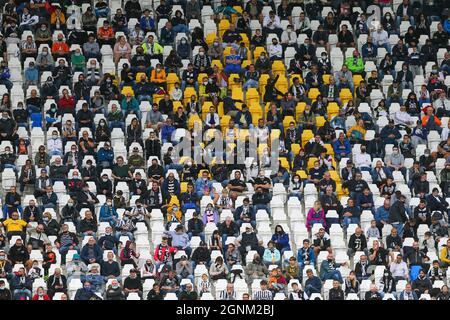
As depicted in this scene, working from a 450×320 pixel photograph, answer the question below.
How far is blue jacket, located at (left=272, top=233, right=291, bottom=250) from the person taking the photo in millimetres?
35750

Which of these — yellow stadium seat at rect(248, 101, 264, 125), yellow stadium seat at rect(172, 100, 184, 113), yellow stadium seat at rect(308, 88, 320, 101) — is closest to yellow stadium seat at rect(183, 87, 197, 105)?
yellow stadium seat at rect(172, 100, 184, 113)

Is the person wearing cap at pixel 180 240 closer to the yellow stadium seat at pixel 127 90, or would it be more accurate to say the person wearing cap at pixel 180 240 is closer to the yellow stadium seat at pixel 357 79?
the yellow stadium seat at pixel 127 90

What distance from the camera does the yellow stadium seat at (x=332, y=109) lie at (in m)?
39.6

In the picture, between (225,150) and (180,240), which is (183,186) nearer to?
(225,150)

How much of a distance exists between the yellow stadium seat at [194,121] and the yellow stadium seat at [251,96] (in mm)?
1413

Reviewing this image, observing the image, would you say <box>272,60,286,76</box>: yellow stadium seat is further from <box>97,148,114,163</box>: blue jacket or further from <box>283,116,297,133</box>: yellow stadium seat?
<box>97,148,114,163</box>: blue jacket

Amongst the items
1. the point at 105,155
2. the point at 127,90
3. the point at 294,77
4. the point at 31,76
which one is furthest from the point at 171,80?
the point at 105,155

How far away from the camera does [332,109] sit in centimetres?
3969

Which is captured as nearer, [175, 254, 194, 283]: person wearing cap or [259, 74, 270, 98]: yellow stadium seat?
[175, 254, 194, 283]: person wearing cap

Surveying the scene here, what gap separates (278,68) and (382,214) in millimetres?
5393

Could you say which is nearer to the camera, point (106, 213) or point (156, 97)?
point (106, 213)

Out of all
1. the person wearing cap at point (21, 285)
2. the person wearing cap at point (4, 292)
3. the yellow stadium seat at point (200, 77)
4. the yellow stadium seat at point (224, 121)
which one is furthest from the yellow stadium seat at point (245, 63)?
the person wearing cap at point (4, 292)

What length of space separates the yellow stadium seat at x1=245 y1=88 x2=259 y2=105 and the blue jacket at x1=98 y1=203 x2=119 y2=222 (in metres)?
5.07
